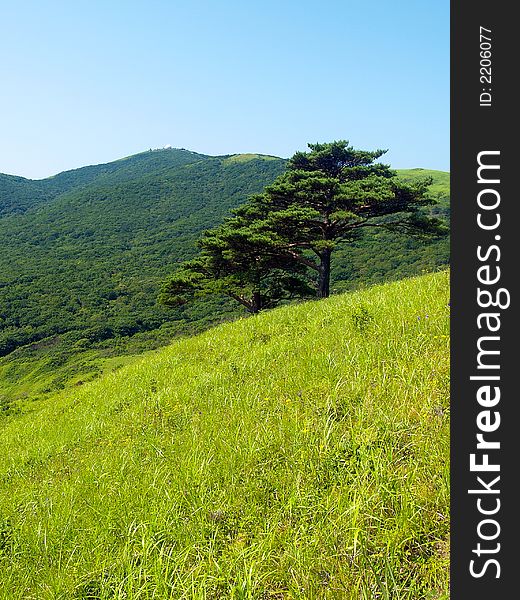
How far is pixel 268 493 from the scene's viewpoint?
284cm

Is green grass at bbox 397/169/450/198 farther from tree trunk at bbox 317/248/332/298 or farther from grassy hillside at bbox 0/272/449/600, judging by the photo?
grassy hillside at bbox 0/272/449/600

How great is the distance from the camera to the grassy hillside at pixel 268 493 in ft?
7.07

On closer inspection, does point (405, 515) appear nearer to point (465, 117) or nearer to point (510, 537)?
point (510, 537)

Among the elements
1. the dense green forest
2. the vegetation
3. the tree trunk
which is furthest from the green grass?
the tree trunk

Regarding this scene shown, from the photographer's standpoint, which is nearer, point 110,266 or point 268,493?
point 268,493

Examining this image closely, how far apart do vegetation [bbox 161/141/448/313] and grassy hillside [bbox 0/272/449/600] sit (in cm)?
1538

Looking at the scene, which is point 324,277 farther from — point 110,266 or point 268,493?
point 110,266

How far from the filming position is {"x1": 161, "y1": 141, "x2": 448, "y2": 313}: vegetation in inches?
795

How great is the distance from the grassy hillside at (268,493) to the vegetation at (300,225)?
50.5 feet

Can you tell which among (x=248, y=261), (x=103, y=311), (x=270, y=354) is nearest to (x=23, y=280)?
(x=103, y=311)

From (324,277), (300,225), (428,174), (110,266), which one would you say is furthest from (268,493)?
(428,174)

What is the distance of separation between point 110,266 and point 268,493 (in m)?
137

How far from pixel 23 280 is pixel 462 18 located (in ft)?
444

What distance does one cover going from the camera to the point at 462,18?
5.65ft
